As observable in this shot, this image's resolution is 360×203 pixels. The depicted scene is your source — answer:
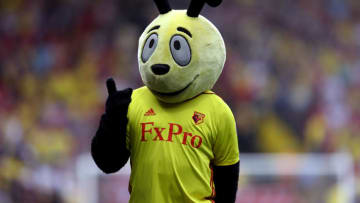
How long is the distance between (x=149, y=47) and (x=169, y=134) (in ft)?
Answer: 1.20

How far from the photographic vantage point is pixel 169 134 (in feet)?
10.4

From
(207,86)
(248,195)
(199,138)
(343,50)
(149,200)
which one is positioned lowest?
(248,195)

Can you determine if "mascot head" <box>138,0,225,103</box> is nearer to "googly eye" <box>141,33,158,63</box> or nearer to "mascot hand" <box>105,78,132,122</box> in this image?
"googly eye" <box>141,33,158,63</box>

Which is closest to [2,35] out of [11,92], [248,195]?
[11,92]

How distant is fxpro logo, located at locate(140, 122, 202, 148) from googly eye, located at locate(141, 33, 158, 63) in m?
0.28

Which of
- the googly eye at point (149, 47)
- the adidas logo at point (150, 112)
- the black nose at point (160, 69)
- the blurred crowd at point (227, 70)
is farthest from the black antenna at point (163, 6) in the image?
Result: the blurred crowd at point (227, 70)

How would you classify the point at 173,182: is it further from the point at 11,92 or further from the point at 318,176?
the point at 11,92

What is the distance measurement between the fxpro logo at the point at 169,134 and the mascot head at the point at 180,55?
4.8 inches

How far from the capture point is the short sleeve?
3.23 m

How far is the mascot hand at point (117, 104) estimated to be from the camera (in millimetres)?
3131

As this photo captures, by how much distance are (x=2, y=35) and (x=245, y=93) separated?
9.90 feet

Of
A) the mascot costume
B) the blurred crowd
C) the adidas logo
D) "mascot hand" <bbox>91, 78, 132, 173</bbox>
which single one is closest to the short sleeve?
the mascot costume

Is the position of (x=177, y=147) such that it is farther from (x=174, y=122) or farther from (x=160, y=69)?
(x=160, y=69)

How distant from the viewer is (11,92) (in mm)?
8758
